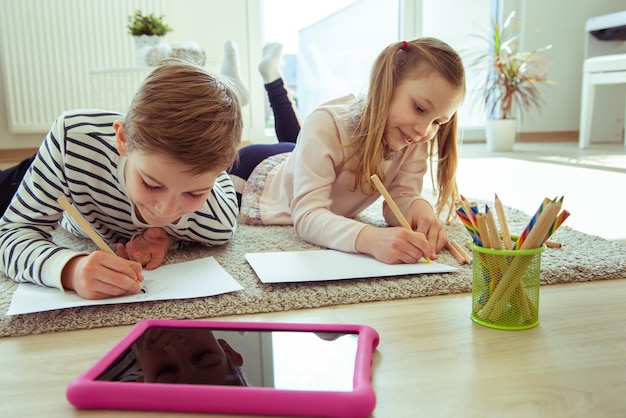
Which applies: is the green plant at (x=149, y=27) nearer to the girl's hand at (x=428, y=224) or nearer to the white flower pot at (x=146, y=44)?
the white flower pot at (x=146, y=44)

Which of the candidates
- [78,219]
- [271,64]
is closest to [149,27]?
[271,64]

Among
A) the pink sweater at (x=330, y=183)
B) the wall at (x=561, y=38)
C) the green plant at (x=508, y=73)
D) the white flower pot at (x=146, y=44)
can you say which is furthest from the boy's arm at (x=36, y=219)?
the wall at (x=561, y=38)

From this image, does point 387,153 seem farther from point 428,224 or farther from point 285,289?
point 285,289

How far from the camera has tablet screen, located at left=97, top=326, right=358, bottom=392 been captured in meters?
0.47

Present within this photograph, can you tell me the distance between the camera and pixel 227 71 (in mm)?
1800

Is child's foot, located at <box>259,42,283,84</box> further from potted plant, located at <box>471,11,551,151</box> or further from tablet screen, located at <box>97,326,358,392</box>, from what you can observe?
potted plant, located at <box>471,11,551,151</box>

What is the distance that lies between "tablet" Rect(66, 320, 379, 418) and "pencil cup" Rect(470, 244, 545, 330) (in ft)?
0.52

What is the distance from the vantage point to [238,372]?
0.48 metres

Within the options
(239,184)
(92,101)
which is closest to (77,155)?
(239,184)

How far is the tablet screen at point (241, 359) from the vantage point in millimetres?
472

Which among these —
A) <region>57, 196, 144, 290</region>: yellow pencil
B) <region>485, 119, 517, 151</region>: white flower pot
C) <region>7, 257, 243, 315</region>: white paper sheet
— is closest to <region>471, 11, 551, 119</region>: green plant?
<region>485, 119, 517, 151</region>: white flower pot

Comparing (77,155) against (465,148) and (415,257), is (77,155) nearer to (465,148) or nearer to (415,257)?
(415,257)

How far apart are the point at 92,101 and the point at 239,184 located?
171 cm

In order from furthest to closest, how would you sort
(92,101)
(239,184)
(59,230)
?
(92,101) → (239,184) → (59,230)
